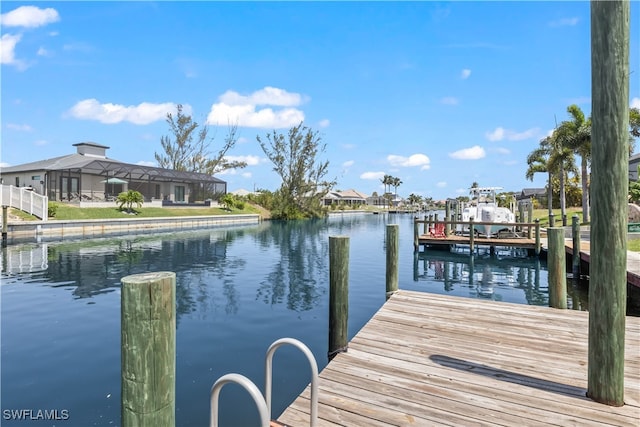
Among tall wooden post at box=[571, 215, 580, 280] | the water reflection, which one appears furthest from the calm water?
tall wooden post at box=[571, 215, 580, 280]

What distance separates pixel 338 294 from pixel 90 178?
44423mm

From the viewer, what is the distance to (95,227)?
2891 centimetres

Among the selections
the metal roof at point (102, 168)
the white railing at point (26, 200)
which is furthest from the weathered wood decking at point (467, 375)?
the metal roof at point (102, 168)

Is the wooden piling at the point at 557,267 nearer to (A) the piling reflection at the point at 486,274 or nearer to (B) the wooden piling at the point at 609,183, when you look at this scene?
(B) the wooden piling at the point at 609,183

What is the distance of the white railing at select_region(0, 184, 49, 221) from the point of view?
27.5m

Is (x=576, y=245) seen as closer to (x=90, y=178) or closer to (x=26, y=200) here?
(x=26, y=200)

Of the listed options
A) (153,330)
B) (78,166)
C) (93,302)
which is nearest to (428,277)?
(93,302)

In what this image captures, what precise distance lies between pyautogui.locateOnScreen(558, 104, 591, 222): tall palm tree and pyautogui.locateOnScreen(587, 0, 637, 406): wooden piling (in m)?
31.2

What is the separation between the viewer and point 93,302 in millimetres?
10422

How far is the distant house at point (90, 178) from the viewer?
1505 inches

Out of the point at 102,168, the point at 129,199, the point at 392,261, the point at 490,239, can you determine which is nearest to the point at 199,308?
the point at 392,261

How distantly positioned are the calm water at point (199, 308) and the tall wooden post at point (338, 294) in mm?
1020

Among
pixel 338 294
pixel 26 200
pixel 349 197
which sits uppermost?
pixel 349 197

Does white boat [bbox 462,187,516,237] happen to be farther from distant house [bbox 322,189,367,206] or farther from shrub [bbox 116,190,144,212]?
distant house [bbox 322,189,367,206]
